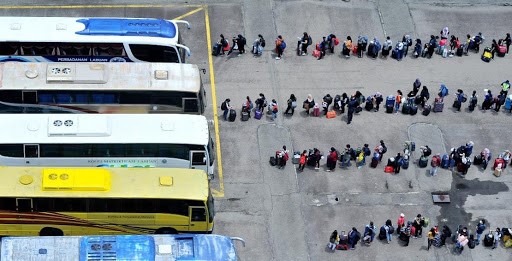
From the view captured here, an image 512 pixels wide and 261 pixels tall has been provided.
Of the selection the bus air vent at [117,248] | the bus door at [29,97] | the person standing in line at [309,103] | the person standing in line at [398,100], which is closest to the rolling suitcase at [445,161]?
the person standing in line at [398,100]

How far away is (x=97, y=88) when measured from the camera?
47406mm

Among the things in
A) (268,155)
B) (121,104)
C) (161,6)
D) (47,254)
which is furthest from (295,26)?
(47,254)

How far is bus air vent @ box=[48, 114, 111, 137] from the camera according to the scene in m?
44.7

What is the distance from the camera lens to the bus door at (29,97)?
154ft

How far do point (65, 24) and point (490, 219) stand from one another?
2419cm

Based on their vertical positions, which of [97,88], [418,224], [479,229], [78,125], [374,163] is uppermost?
[97,88]

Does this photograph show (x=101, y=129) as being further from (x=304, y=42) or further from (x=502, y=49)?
(x=502, y=49)

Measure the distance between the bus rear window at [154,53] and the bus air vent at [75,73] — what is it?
3.19 meters

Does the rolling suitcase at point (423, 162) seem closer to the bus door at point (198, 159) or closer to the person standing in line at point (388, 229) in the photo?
the person standing in line at point (388, 229)

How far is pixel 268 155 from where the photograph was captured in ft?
165

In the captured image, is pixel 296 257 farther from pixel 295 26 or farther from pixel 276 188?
pixel 295 26

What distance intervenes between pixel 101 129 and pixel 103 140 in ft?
1.80

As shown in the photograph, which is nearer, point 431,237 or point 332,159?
point 431,237

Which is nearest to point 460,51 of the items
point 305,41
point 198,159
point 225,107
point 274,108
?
point 305,41
